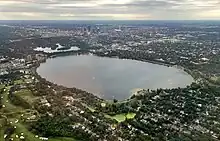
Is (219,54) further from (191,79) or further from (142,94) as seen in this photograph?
(142,94)

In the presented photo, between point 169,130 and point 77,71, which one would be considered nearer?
→ point 169,130

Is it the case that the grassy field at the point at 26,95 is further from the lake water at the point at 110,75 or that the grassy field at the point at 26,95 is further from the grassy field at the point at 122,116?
the lake water at the point at 110,75

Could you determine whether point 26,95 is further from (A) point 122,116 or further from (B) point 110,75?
(B) point 110,75

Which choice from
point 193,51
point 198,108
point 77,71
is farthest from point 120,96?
point 193,51

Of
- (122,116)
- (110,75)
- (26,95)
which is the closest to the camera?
(122,116)

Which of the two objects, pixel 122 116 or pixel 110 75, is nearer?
pixel 122 116

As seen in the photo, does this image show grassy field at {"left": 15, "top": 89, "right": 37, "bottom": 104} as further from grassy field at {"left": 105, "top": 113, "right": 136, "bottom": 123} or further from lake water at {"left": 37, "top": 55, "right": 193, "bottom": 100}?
lake water at {"left": 37, "top": 55, "right": 193, "bottom": 100}

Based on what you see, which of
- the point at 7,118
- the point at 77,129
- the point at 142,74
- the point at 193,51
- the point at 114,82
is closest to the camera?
the point at 77,129

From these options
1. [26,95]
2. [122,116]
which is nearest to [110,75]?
[26,95]
